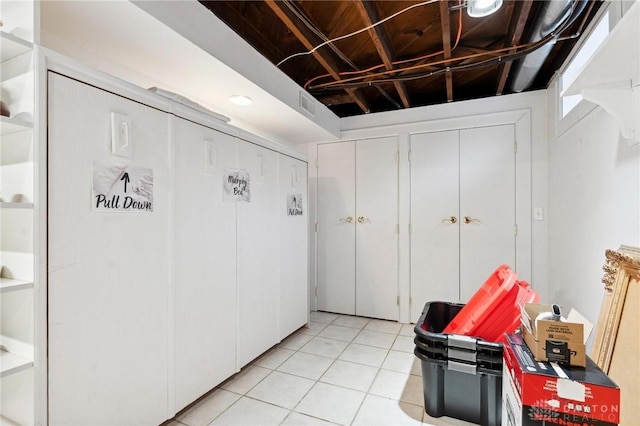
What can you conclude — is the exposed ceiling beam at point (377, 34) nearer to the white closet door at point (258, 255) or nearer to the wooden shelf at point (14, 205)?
the white closet door at point (258, 255)

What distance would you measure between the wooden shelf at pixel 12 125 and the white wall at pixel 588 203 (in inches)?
103

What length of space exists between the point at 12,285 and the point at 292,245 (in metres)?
2.14

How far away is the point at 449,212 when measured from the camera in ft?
10.9

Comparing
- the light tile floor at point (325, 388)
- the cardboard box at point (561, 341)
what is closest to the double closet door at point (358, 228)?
the light tile floor at point (325, 388)

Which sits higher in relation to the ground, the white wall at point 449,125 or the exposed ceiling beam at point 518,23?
the exposed ceiling beam at point 518,23

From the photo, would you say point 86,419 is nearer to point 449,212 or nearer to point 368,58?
point 368,58

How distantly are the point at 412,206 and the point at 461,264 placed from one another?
82 cm

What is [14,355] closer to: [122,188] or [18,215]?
[18,215]

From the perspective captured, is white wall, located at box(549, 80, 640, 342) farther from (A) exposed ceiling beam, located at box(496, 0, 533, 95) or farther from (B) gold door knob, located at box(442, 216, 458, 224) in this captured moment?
(B) gold door knob, located at box(442, 216, 458, 224)

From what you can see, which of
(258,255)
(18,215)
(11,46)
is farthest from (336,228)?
(11,46)

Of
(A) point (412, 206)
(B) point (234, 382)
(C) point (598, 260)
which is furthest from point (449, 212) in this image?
(B) point (234, 382)

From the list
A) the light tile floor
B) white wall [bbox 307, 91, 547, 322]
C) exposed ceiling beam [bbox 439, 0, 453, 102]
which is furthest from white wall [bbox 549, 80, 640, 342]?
the light tile floor

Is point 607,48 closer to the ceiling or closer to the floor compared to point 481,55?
closer to the floor

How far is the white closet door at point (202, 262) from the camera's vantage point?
180 centimetres
